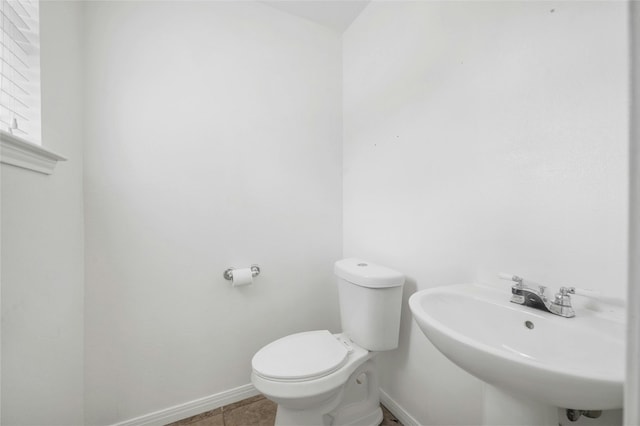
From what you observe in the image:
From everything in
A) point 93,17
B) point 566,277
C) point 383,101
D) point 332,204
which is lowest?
point 566,277

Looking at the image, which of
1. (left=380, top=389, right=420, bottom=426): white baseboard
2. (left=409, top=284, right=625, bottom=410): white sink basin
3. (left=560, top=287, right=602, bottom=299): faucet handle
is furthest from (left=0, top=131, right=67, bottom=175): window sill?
(left=380, top=389, right=420, bottom=426): white baseboard

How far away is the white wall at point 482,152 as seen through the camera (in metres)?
0.69

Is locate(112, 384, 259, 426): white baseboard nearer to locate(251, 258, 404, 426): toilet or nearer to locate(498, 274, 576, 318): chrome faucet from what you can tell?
locate(251, 258, 404, 426): toilet

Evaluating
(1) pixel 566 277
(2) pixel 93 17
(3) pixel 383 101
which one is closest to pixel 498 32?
(3) pixel 383 101

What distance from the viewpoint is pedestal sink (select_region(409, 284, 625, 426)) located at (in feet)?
1.51

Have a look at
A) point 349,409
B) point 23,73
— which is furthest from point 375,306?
point 23,73

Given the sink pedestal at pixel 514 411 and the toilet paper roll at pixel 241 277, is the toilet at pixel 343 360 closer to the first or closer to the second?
the toilet paper roll at pixel 241 277

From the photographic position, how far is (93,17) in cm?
116

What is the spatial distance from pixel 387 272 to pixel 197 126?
1.23 metres

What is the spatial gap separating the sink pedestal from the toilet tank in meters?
0.49

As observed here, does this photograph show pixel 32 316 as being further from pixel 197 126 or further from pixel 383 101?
pixel 383 101

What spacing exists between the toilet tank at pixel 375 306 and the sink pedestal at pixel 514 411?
0.49 meters

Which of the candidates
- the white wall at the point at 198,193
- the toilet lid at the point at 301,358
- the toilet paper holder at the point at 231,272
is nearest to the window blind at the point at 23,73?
the white wall at the point at 198,193

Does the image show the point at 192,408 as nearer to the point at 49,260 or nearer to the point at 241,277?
the point at 241,277
